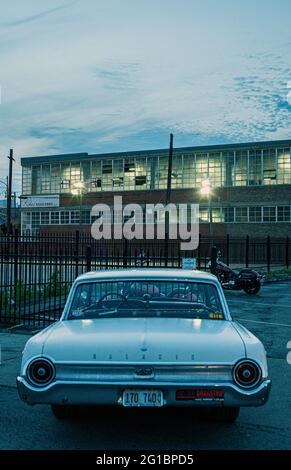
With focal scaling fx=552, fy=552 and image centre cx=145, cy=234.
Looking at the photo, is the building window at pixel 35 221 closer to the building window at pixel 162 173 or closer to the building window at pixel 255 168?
the building window at pixel 162 173

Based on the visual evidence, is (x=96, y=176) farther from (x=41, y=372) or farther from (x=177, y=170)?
(x=41, y=372)

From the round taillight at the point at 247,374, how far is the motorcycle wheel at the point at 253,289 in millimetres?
13452

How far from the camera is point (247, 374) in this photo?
4379mm

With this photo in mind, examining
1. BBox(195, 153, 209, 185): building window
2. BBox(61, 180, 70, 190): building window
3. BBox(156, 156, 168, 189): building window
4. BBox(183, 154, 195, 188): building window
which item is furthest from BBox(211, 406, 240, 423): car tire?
BBox(61, 180, 70, 190): building window

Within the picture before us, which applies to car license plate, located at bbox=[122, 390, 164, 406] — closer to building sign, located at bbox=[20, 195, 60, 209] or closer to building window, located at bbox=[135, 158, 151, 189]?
building window, located at bbox=[135, 158, 151, 189]

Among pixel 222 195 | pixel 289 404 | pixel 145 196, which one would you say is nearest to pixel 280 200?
pixel 222 195

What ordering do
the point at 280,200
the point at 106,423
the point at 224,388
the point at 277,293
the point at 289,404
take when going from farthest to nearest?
the point at 280,200 → the point at 277,293 → the point at 289,404 → the point at 106,423 → the point at 224,388

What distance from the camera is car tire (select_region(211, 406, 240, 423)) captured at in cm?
503

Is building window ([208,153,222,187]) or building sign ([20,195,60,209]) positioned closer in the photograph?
building window ([208,153,222,187])

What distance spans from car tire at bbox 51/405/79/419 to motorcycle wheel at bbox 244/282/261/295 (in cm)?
1312

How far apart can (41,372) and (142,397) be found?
2.75 feet
